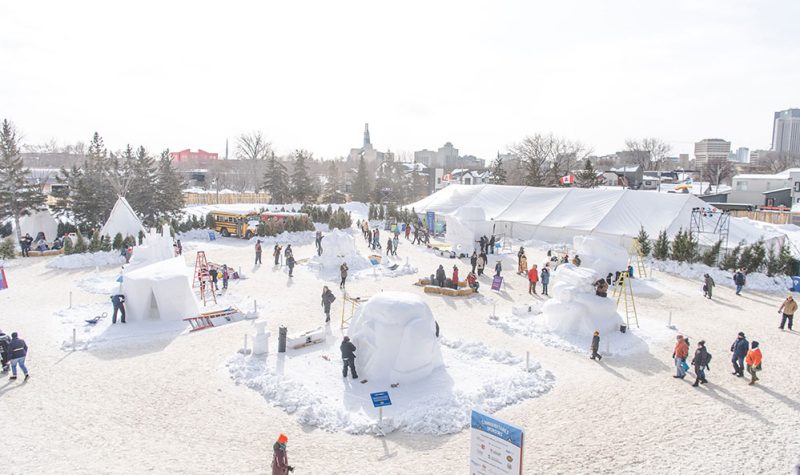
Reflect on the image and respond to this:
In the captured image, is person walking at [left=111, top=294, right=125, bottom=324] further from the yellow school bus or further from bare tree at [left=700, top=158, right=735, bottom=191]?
bare tree at [left=700, top=158, right=735, bottom=191]

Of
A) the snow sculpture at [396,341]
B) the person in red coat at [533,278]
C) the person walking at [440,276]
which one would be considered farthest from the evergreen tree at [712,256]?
the snow sculpture at [396,341]

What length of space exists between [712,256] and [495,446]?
20839 millimetres

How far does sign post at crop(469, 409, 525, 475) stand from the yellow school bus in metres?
26.6

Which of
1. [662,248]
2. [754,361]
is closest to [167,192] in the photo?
[662,248]

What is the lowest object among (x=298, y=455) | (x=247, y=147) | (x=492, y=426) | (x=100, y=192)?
(x=298, y=455)

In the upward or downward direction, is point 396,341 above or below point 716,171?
below

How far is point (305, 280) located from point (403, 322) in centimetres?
1053

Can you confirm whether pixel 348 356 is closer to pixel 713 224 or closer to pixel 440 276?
pixel 440 276

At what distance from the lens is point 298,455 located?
26.8 ft

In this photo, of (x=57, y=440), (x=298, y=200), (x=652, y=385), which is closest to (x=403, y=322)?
(x=652, y=385)

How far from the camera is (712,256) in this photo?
22.8 meters

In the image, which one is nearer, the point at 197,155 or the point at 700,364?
the point at 700,364

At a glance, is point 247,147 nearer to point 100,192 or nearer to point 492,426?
point 100,192

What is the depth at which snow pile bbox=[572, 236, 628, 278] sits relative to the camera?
2066 cm
